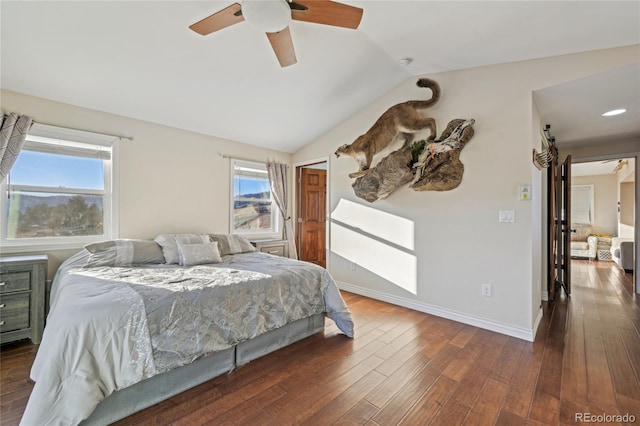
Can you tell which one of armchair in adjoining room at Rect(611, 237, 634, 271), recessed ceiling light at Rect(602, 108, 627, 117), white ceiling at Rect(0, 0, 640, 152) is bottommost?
armchair in adjoining room at Rect(611, 237, 634, 271)

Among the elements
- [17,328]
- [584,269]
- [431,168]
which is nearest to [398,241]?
[431,168]

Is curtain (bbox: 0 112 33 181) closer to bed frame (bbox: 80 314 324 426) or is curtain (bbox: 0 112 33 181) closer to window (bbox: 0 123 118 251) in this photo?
window (bbox: 0 123 118 251)

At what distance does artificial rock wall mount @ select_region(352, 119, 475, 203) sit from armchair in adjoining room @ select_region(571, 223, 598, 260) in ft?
19.0

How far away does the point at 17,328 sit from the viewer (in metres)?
2.40

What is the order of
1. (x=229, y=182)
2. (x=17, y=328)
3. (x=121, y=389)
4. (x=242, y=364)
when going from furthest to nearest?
(x=229, y=182) → (x=17, y=328) → (x=242, y=364) → (x=121, y=389)

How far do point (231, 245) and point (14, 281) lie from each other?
1.91 meters

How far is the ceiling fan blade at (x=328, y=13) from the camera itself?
1703 millimetres

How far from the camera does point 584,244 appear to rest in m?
6.90

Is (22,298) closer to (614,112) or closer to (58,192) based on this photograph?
(58,192)

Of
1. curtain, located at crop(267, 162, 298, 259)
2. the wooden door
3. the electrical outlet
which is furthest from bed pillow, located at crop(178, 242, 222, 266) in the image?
the electrical outlet

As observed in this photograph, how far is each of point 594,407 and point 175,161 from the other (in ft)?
15.0

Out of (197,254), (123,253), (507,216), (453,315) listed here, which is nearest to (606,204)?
(507,216)

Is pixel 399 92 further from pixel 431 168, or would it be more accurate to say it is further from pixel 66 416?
pixel 66 416

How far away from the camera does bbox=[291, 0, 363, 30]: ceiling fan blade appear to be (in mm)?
1703
